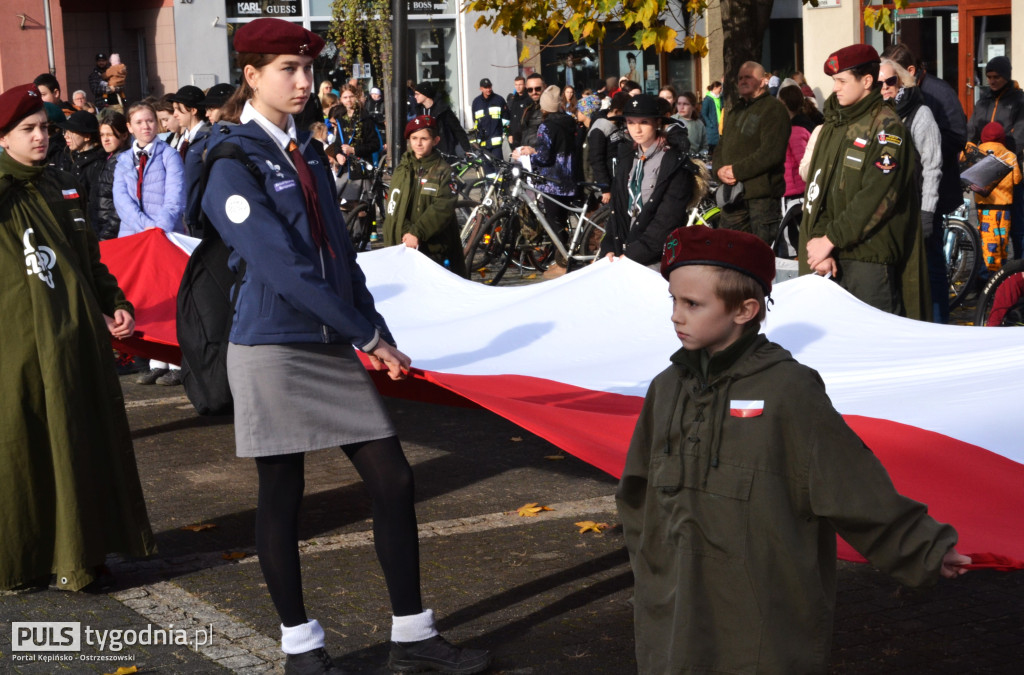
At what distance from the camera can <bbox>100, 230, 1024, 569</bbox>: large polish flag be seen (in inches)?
155

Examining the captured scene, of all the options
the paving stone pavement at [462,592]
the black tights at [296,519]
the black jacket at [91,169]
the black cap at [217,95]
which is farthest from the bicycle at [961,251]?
the black tights at [296,519]

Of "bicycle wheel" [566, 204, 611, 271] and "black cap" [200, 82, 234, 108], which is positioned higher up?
"black cap" [200, 82, 234, 108]

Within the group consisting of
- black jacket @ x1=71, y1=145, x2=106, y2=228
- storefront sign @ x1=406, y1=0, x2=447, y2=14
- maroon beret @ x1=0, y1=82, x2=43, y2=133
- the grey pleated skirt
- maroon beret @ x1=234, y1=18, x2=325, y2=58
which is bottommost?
the grey pleated skirt

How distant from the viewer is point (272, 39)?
4.20m

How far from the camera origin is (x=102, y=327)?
5719mm

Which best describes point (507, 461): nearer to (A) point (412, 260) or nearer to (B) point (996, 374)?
(A) point (412, 260)

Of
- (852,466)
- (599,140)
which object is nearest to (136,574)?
(852,466)

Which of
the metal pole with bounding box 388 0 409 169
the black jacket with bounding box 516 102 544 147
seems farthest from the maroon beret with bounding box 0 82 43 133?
the black jacket with bounding box 516 102 544 147

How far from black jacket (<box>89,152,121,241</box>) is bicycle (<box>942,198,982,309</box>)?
701 cm

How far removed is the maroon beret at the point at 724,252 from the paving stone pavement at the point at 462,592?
193 centimetres

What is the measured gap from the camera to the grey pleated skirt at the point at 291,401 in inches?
168

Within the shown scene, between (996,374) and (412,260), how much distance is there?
4.74 meters

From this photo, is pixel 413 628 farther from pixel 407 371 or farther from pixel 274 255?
pixel 274 255

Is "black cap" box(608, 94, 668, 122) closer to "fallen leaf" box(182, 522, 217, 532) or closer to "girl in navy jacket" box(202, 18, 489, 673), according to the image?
"fallen leaf" box(182, 522, 217, 532)
